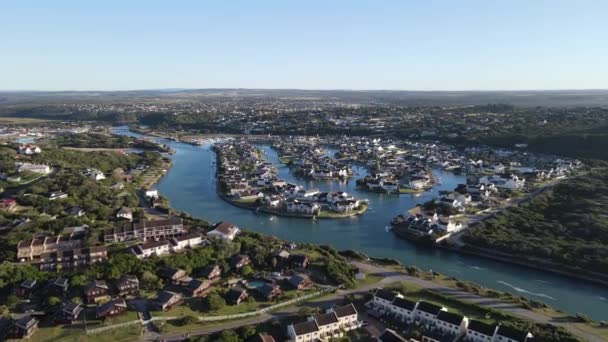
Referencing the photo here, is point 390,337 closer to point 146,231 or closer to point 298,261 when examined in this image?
point 298,261

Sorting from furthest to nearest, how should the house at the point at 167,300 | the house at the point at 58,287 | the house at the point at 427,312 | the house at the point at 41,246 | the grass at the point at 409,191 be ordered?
the grass at the point at 409,191, the house at the point at 41,246, the house at the point at 58,287, the house at the point at 167,300, the house at the point at 427,312

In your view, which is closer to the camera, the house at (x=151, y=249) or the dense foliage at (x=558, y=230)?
the house at (x=151, y=249)

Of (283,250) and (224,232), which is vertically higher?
(224,232)

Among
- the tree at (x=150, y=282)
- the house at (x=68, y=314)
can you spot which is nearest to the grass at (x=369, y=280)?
the tree at (x=150, y=282)

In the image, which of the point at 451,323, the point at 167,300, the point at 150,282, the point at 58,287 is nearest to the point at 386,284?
the point at 451,323

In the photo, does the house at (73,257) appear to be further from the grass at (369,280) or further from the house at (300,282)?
the grass at (369,280)

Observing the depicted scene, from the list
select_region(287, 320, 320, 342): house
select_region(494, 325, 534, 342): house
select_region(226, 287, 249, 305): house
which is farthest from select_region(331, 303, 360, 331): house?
select_region(494, 325, 534, 342): house
